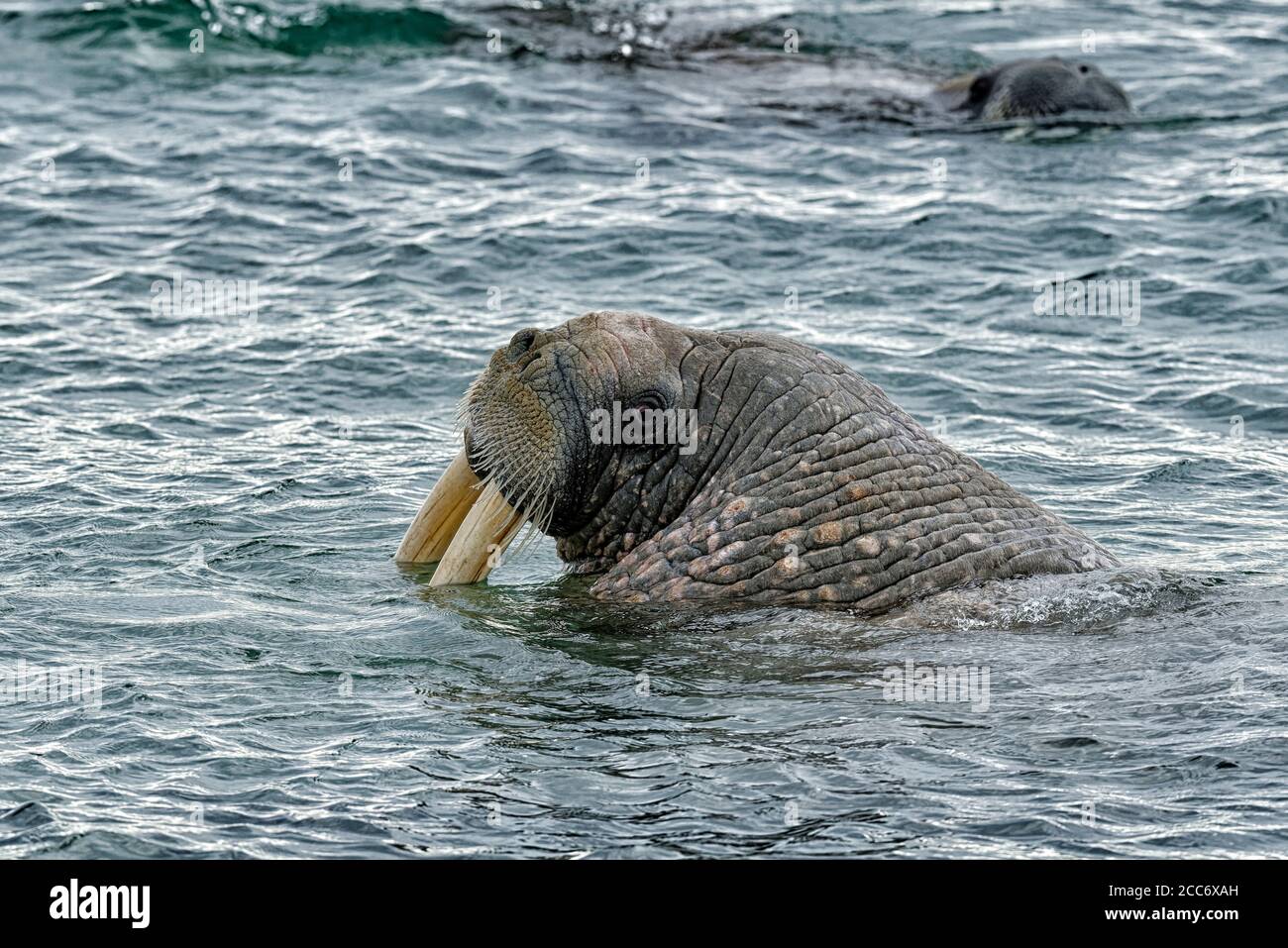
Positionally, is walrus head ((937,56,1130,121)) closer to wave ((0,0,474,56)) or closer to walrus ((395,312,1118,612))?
wave ((0,0,474,56))

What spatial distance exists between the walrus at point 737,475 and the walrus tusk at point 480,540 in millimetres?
31

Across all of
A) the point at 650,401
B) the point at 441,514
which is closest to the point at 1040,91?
the point at 441,514

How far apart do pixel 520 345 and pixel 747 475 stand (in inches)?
48.8

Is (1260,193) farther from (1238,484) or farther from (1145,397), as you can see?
(1238,484)

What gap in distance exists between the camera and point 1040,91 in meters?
20.6

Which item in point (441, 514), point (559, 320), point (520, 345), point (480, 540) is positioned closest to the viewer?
point (520, 345)

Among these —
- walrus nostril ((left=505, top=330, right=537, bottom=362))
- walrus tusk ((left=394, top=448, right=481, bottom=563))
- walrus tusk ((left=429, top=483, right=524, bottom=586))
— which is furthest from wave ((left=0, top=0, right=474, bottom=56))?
walrus nostril ((left=505, top=330, right=537, bottom=362))

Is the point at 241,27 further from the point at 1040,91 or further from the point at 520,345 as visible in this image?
the point at 520,345

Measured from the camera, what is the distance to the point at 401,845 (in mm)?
6871

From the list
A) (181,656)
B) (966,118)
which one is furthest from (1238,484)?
(966,118)

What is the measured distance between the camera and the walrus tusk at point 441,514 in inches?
379

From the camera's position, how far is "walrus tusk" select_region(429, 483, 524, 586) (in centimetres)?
944

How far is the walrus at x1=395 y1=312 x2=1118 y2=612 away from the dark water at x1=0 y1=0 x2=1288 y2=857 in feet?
0.73

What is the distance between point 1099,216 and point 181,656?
37.5 feet
